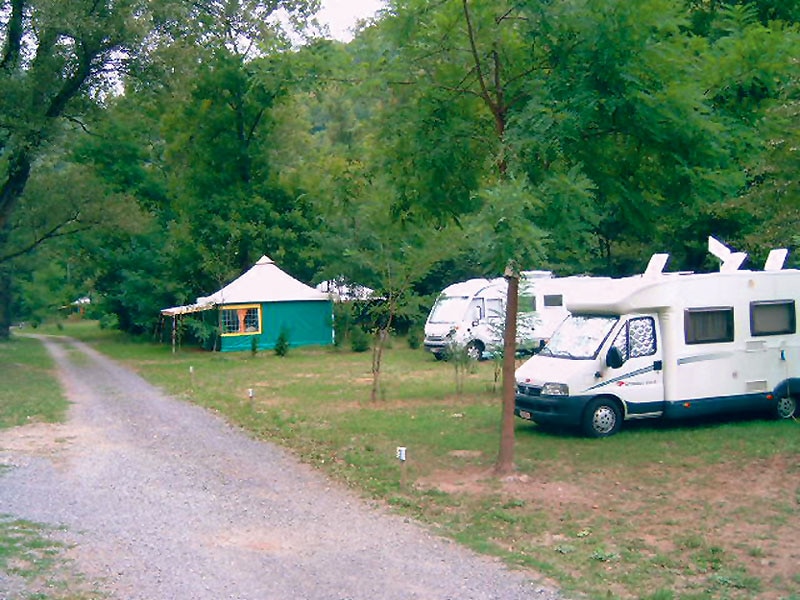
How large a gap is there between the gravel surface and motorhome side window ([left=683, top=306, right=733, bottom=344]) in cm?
617

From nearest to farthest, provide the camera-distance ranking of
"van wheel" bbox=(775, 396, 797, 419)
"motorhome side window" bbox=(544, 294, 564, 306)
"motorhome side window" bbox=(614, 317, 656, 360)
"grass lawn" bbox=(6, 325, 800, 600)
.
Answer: "grass lawn" bbox=(6, 325, 800, 600), "motorhome side window" bbox=(614, 317, 656, 360), "van wheel" bbox=(775, 396, 797, 419), "motorhome side window" bbox=(544, 294, 564, 306)

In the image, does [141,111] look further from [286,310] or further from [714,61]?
[714,61]

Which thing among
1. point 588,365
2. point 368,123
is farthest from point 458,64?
point 588,365

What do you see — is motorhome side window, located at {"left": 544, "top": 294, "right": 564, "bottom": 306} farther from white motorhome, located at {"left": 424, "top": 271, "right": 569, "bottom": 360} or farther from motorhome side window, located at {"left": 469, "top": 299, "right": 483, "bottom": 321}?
Answer: motorhome side window, located at {"left": 469, "top": 299, "right": 483, "bottom": 321}

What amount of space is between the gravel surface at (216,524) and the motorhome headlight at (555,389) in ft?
12.5

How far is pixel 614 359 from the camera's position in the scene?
41.8 feet

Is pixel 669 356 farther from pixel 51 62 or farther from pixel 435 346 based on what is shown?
pixel 51 62

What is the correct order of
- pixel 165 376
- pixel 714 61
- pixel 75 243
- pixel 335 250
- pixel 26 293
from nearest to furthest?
pixel 714 61 → pixel 165 376 → pixel 335 250 → pixel 75 243 → pixel 26 293

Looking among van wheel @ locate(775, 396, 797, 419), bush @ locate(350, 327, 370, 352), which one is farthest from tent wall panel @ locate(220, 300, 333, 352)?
van wheel @ locate(775, 396, 797, 419)

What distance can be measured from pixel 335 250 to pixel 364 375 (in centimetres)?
1135

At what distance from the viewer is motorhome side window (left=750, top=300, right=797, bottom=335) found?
1372 centimetres

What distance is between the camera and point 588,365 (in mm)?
12875

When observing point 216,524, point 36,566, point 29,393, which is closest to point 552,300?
point 29,393

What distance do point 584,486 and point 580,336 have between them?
397 centimetres
